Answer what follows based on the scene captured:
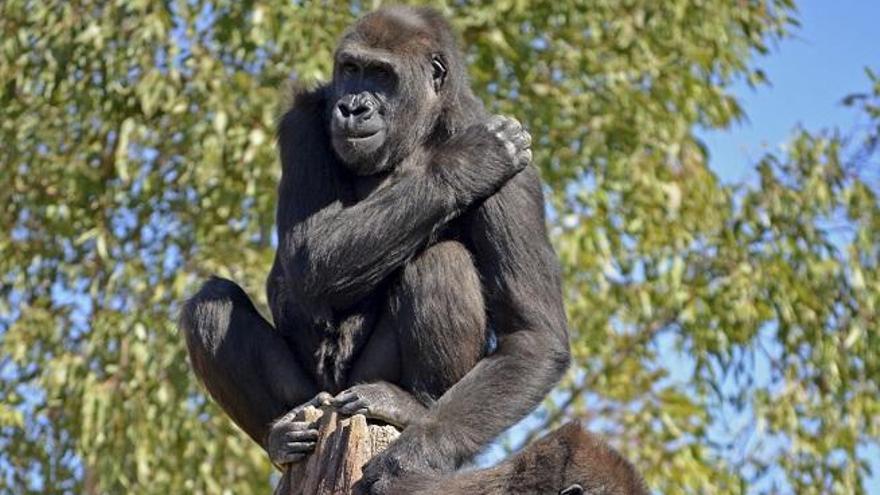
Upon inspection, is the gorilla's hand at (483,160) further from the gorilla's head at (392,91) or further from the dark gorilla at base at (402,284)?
the gorilla's head at (392,91)

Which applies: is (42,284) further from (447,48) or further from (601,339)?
(447,48)

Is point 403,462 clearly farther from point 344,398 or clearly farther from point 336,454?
point 344,398

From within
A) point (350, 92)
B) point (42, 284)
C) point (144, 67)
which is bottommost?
point (350, 92)

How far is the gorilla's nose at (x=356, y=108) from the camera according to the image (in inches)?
253

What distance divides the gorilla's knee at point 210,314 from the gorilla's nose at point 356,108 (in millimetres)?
832

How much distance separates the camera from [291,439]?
594 cm

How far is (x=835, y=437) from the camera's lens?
1256 centimetres

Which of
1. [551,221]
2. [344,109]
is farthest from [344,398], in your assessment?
[551,221]

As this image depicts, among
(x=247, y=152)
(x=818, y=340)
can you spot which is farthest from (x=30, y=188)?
(x=818, y=340)

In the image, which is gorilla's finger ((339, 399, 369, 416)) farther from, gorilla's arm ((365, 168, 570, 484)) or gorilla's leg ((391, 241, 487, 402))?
gorilla's leg ((391, 241, 487, 402))

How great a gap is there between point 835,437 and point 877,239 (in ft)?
5.15

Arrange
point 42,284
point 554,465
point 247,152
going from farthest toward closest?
point 42,284, point 247,152, point 554,465

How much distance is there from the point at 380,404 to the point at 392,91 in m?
1.33

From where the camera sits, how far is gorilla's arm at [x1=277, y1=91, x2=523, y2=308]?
20.6 ft
